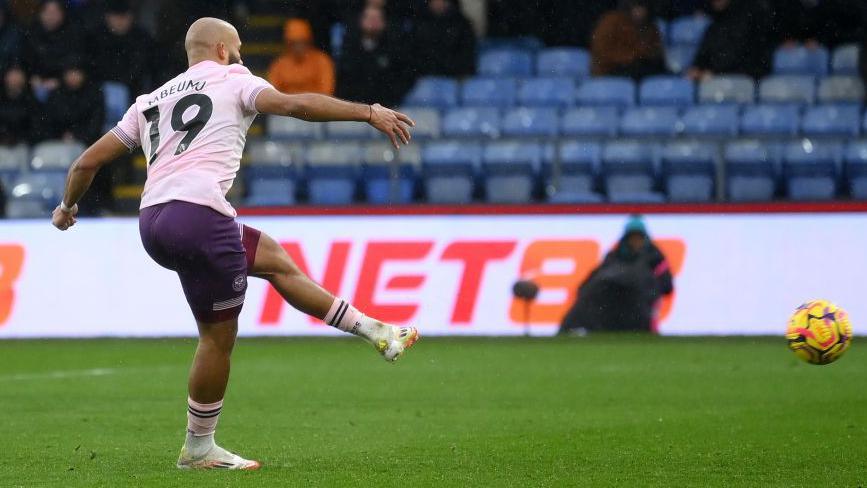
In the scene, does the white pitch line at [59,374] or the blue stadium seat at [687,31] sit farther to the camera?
the blue stadium seat at [687,31]

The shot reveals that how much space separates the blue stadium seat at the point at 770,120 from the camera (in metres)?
17.5

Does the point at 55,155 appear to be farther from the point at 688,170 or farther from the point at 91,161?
the point at 91,161

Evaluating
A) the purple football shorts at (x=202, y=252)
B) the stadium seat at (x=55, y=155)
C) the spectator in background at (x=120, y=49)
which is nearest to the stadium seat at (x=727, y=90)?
the spectator in background at (x=120, y=49)

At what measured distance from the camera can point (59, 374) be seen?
40.1 feet

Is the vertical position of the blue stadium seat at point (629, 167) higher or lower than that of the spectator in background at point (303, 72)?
lower

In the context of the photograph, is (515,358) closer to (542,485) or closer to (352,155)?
(352,155)

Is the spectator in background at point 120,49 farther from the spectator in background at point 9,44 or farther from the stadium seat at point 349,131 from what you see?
the stadium seat at point 349,131

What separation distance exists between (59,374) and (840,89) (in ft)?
31.9

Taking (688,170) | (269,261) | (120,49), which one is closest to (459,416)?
(269,261)

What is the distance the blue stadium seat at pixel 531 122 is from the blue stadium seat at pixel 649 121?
31.0 inches

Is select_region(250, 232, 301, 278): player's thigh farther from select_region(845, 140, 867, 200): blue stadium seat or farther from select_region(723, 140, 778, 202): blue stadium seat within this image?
select_region(845, 140, 867, 200): blue stadium seat

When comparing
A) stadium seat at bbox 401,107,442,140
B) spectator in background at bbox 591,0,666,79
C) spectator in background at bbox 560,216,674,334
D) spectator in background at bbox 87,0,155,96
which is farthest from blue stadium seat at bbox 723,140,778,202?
spectator in background at bbox 87,0,155,96

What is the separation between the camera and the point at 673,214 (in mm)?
15828

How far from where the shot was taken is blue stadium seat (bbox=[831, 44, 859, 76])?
18062 millimetres
